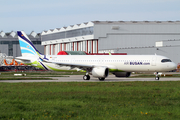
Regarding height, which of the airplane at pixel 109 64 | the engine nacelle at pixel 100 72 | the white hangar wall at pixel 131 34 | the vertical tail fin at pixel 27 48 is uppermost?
the white hangar wall at pixel 131 34

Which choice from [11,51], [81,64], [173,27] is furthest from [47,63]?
[11,51]

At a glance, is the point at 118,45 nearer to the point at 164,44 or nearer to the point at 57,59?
the point at 164,44

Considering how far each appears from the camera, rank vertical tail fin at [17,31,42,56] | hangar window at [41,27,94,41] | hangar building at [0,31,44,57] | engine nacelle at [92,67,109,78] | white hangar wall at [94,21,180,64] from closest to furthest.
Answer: engine nacelle at [92,67,109,78] < vertical tail fin at [17,31,42,56] < white hangar wall at [94,21,180,64] < hangar window at [41,27,94,41] < hangar building at [0,31,44,57]

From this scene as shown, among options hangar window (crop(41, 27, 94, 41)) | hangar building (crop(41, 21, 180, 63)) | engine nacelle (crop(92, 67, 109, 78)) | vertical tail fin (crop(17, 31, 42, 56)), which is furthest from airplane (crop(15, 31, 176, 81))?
hangar window (crop(41, 27, 94, 41))

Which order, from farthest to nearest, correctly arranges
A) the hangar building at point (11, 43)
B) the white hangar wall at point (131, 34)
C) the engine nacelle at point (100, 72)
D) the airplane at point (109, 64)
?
the hangar building at point (11, 43), the white hangar wall at point (131, 34), the airplane at point (109, 64), the engine nacelle at point (100, 72)

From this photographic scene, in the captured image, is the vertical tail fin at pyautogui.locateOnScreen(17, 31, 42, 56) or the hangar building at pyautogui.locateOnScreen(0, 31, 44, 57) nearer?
the vertical tail fin at pyautogui.locateOnScreen(17, 31, 42, 56)

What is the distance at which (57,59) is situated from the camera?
160ft

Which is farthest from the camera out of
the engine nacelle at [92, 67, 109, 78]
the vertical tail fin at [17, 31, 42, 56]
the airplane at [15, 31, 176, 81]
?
the vertical tail fin at [17, 31, 42, 56]

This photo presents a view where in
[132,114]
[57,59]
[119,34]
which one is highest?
[119,34]

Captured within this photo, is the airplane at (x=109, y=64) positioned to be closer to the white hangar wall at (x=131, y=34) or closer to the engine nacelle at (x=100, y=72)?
the engine nacelle at (x=100, y=72)

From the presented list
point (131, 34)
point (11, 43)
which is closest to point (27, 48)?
point (131, 34)

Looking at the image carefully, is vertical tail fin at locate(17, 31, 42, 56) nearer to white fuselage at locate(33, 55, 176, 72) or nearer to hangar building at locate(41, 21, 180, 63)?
white fuselage at locate(33, 55, 176, 72)

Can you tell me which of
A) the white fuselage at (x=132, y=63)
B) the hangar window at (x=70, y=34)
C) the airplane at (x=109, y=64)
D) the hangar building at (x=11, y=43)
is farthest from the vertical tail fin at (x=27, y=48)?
the hangar building at (x=11, y=43)

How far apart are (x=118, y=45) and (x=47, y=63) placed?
5921cm
